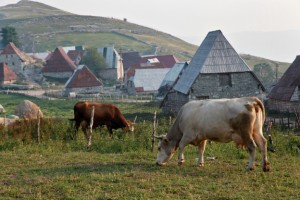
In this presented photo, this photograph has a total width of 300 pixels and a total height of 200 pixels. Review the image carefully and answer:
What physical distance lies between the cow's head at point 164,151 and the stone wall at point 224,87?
61.3ft

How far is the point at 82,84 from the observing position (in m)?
61.9

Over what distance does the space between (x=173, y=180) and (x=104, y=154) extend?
4221 millimetres

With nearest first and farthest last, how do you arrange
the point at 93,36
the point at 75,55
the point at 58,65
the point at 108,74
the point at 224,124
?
the point at 224,124 < the point at 58,65 < the point at 108,74 < the point at 75,55 < the point at 93,36

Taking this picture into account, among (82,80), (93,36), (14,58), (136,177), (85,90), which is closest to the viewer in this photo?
(136,177)

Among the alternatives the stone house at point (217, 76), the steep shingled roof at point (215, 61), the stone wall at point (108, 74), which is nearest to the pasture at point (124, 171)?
the stone house at point (217, 76)

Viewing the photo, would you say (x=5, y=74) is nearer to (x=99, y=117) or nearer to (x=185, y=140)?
(x=99, y=117)

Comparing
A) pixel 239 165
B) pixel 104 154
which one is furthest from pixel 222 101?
pixel 104 154

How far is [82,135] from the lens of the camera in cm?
1705

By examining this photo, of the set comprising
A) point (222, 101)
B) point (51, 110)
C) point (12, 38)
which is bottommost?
point (51, 110)

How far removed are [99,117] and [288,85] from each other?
22136mm

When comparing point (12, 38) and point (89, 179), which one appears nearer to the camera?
point (89, 179)

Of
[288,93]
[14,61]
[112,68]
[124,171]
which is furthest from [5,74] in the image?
[124,171]

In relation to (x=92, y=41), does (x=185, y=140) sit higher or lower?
lower

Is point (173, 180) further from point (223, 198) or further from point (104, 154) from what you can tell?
point (104, 154)
